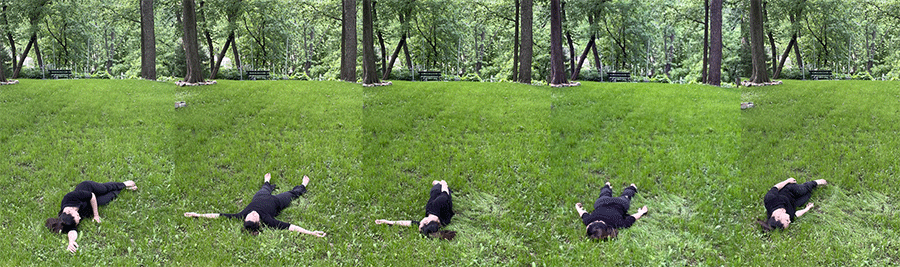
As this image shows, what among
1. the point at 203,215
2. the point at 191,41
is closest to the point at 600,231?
the point at 203,215

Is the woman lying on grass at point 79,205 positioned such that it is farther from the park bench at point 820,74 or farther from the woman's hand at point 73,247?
the park bench at point 820,74

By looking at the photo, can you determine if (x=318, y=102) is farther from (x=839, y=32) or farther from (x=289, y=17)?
(x=839, y=32)

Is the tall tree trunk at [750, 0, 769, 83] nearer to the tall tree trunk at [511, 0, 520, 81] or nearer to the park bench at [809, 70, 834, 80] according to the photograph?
the park bench at [809, 70, 834, 80]

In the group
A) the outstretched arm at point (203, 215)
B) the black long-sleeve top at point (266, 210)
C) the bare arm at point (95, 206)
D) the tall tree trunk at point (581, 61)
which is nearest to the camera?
the black long-sleeve top at point (266, 210)

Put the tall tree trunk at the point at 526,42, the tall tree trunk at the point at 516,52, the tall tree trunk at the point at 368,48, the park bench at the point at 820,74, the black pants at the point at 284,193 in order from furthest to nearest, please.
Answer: the tall tree trunk at the point at 516,52
the tall tree trunk at the point at 526,42
the park bench at the point at 820,74
the tall tree trunk at the point at 368,48
the black pants at the point at 284,193

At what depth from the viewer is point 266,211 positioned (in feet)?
19.6

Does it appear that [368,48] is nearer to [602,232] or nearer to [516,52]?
[516,52]

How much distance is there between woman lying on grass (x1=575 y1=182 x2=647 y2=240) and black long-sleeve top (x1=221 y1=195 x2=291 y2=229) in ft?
12.0

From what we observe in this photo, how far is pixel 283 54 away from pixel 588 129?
7.99 meters

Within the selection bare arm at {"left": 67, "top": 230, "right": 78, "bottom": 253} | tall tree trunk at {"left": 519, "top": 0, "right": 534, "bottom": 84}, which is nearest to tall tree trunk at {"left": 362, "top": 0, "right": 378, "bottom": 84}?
tall tree trunk at {"left": 519, "top": 0, "right": 534, "bottom": 84}

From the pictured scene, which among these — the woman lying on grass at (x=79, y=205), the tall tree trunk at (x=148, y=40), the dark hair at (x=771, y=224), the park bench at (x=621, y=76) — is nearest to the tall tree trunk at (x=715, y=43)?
the park bench at (x=621, y=76)

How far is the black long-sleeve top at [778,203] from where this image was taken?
5.82 meters

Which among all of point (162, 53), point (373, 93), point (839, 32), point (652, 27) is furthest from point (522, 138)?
point (652, 27)

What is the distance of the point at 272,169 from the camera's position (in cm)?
735
